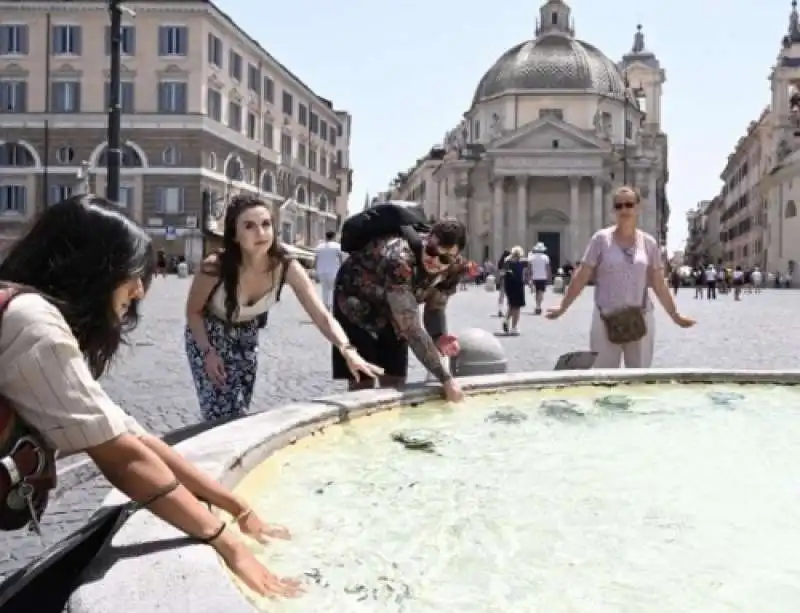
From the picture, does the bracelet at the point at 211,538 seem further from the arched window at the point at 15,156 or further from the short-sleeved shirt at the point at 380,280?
the arched window at the point at 15,156

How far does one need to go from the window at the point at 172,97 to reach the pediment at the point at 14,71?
629cm

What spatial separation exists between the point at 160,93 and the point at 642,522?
159 feet

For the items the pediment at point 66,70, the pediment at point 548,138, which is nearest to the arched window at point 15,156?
the pediment at point 66,70

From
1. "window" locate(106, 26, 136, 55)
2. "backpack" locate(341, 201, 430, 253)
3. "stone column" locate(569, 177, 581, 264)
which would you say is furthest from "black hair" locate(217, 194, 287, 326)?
"stone column" locate(569, 177, 581, 264)

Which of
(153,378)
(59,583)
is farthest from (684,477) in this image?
(153,378)

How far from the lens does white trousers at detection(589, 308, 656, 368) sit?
655 cm

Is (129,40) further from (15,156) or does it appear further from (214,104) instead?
(15,156)

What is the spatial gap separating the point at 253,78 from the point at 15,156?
12.8 meters

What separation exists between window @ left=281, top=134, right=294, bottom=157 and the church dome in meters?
16.4

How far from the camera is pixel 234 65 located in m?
52.2

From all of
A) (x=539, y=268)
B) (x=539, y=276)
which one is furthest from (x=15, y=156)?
(x=539, y=276)

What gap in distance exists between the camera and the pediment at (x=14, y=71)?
48875 millimetres

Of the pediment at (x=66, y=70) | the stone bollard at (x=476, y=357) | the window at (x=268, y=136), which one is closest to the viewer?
the stone bollard at (x=476, y=357)

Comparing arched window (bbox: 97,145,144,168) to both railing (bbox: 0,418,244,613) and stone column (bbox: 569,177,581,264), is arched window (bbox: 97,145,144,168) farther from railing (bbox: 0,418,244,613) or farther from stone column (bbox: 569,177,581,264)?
railing (bbox: 0,418,244,613)
